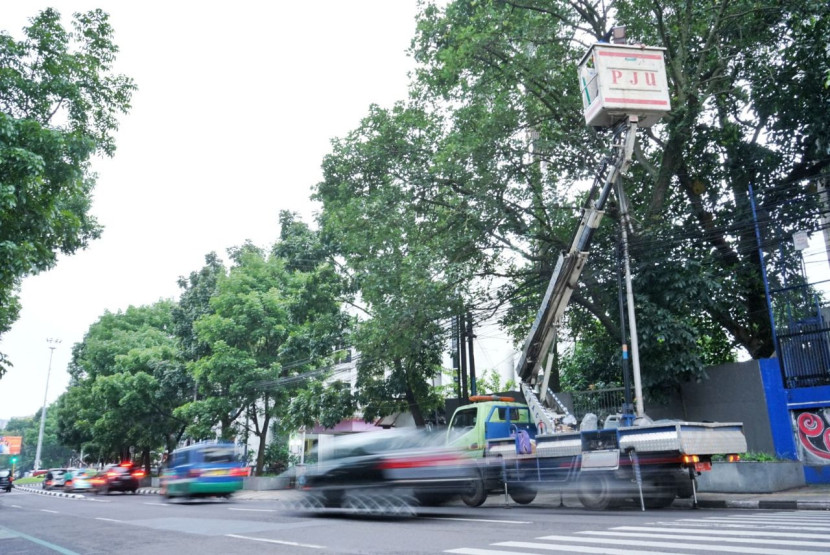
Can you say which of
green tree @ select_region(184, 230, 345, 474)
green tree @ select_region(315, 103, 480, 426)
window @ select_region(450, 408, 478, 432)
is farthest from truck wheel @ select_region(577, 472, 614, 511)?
green tree @ select_region(184, 230, 345, 474)

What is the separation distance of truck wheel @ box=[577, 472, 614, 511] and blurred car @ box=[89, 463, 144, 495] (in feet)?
75.5

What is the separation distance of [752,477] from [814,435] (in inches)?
88.2

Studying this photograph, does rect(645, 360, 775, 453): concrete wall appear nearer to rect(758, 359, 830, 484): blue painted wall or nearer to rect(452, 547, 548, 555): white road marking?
rect(758, 359, 830, 484): blue painted wall

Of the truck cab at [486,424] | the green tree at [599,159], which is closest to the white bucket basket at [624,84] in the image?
the green tree at [599,159]

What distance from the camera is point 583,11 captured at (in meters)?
18.6

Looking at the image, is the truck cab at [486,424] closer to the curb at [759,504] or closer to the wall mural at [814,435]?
the curb at [759,504]

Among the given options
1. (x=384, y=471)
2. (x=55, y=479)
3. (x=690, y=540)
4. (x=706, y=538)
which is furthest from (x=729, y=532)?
(x=55, y=479)

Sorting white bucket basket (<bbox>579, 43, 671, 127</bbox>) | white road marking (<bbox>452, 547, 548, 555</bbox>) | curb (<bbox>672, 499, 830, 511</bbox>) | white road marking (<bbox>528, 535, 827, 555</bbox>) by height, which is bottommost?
curb (<bbox>672, 499, 830, 511</bbox>)

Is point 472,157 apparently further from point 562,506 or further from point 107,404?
point 107,404

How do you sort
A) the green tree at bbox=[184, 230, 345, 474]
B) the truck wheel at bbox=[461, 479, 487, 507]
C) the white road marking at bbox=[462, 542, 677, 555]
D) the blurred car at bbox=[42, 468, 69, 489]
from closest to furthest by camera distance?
the white road marking at bbox=[462, 542, 677, 555]
the truck wheel at bbox=[461, 479, 487, 507]
the green tree at bbox=[184, 230, 345, 474]
the blurred car at bbox=[42, 468, 69, 489]

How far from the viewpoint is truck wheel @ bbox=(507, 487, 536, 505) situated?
14682 mm

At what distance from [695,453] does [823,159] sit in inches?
422

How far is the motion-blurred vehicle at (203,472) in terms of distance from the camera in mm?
17953

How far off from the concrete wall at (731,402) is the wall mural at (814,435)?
2.62ft
